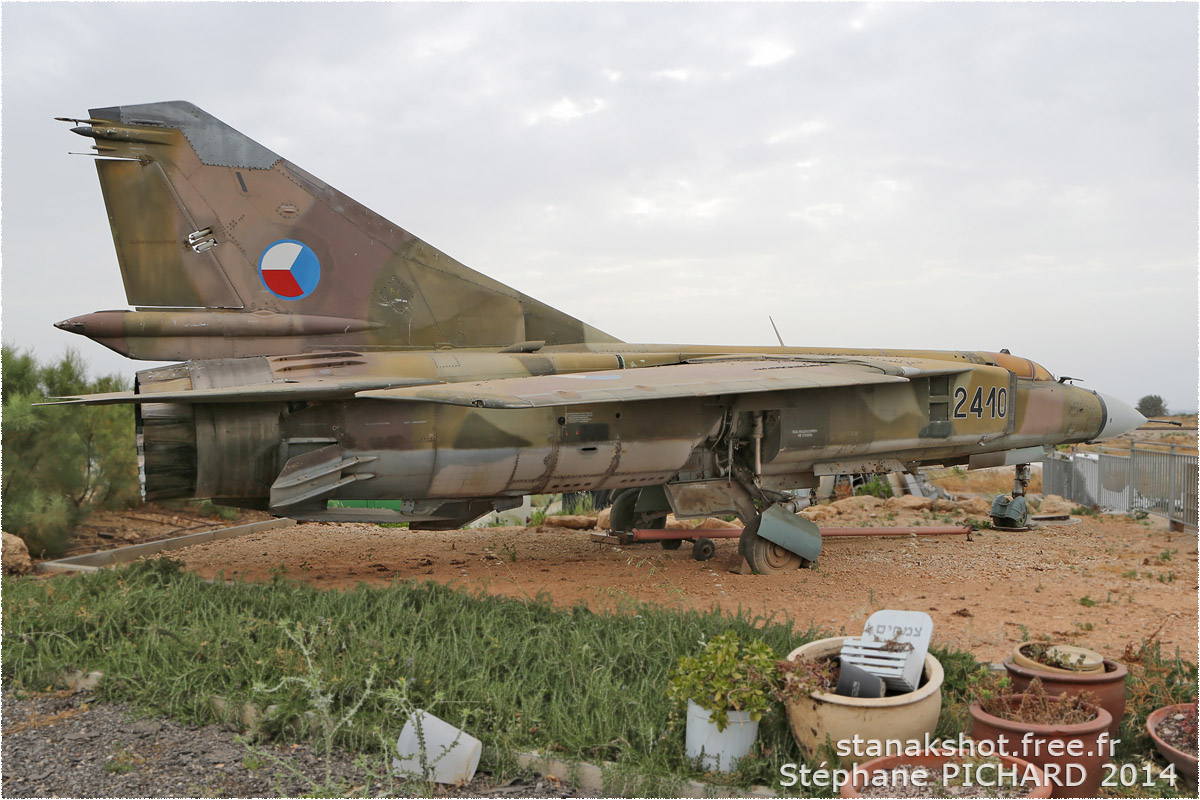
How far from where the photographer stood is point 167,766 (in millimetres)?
4363

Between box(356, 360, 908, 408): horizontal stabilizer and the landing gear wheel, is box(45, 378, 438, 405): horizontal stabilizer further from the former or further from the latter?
the landing gear wheel

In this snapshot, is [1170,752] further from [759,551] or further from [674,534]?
[674,534]

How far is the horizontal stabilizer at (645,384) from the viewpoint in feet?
22.5

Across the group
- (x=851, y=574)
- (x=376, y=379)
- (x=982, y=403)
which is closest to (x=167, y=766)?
(x=376, y=379)

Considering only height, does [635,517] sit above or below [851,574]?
above

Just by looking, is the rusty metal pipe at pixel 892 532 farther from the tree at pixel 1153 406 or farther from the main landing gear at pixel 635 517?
the tree at pixel 1153 406

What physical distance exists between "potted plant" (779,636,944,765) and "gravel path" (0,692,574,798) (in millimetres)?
1251

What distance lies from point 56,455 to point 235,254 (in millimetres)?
4972

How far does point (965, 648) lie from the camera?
6461 mm

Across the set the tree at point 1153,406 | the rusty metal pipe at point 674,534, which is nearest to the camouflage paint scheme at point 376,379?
the rusty metal pipe at point 674,534

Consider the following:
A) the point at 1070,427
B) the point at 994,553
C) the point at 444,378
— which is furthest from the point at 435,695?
the point at 1070,427

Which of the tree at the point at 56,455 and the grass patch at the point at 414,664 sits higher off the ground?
the tree at the point at 56,455

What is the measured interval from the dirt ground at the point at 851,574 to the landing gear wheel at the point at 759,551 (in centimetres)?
20

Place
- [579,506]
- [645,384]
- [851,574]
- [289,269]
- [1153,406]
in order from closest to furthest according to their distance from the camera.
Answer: [645,384]
[289,269]
[851,574]
[579,506]
[1153,406]
